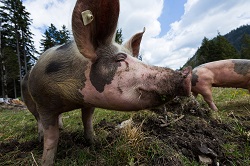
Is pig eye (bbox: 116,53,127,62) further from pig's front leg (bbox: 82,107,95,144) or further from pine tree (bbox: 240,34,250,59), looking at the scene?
pine tree (bbox: 240,34,250,59)

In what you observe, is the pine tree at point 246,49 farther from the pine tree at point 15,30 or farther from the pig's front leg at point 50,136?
the pig's front leg at point 50,136

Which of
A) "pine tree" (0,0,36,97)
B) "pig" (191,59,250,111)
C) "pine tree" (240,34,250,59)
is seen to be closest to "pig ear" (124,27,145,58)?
"pig" (191,59,250,111)

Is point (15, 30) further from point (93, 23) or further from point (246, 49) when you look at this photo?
point (246, 49)

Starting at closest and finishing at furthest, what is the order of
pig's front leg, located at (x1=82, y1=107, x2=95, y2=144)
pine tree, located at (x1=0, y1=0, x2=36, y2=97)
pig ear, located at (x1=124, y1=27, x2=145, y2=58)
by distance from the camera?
pig ear, located at (x1=124, y1=27, x2=145, y2=58) < pig's front leg, located at (x1=82, y1=107, x2=95, y2=144) < pine tree, located at (x1=0, y1=0, x2=36, y2=97)

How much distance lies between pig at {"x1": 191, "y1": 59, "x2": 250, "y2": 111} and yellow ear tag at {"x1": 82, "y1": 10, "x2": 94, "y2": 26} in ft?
16.3

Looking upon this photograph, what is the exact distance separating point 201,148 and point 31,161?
5.69 ft

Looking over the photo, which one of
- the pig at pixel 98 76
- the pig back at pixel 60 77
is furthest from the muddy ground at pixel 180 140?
the pig back at pixel 60 77

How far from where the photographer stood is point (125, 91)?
162 centimetres

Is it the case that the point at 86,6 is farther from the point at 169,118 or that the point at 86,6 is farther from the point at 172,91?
the point at 169,118

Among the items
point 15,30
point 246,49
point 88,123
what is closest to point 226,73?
point 88,123

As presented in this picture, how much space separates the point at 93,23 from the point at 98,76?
0.44 metres

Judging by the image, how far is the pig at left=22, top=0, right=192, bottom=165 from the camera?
158cm

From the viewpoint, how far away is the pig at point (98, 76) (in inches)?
62.2

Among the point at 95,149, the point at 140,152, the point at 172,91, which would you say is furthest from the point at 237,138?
the point at 95,149
